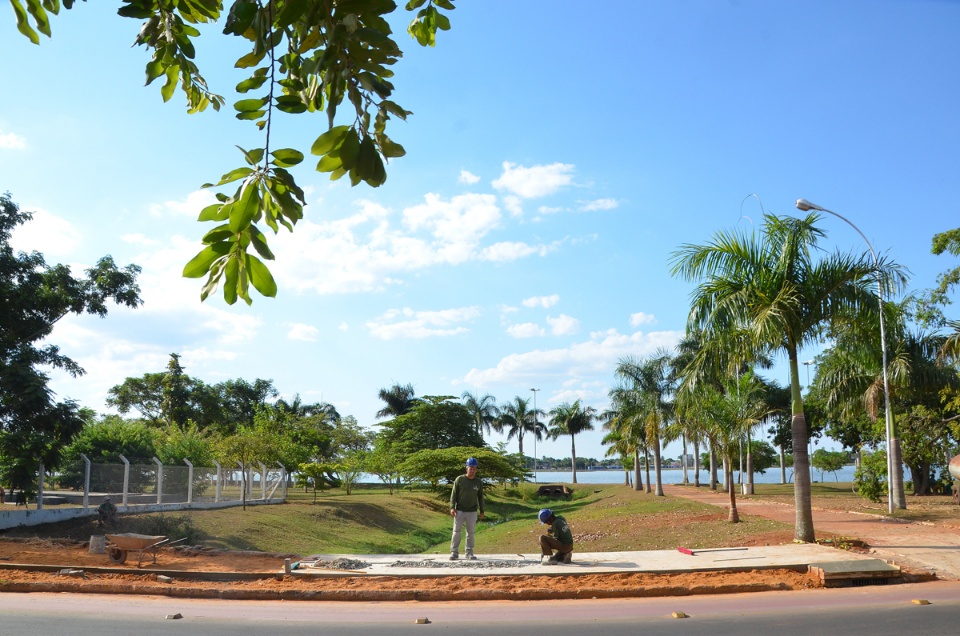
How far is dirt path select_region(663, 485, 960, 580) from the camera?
41.2 feet

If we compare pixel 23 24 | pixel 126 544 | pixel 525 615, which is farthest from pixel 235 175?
pixel 126 544

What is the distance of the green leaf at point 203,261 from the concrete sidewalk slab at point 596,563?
33.1 ft

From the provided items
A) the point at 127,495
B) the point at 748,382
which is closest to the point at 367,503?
the point at 127,495

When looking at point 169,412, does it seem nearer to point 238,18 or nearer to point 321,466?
point 321,466

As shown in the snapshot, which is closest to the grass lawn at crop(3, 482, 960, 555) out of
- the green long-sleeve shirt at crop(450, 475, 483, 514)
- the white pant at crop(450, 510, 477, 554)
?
the white pant at crop(450, 510, 477, 554)

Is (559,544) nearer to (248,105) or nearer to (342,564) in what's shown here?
(342,564)

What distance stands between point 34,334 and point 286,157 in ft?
75.3

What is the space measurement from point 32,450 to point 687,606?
1686 cm

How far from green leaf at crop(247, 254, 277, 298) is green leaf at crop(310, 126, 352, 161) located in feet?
1.44

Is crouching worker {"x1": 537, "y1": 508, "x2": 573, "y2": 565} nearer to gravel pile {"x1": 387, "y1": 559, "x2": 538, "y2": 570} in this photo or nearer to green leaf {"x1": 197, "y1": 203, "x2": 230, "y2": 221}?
gravel pile {"x1": 387, "y1": 559, "x2": 538, "y2": 570}

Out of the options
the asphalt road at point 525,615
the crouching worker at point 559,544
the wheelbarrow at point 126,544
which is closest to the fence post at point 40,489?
the wheelbarrow at point 126,544

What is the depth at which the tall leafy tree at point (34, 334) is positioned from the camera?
1972cm

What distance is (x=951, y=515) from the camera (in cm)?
2159

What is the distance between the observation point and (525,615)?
31.3 ft
